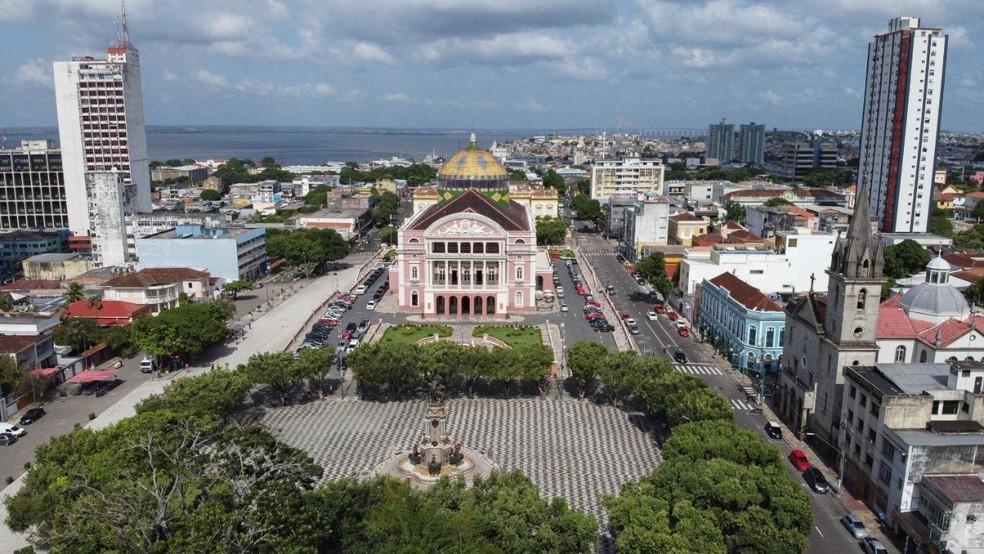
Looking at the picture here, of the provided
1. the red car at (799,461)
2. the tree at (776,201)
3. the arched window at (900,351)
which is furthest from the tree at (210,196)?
the arched window at (900,351)

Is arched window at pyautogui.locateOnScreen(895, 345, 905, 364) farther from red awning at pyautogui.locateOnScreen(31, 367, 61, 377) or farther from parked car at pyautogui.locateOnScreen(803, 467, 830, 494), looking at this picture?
red awning at pyautogui.locateOnScreen(31, 367, 61, 377)

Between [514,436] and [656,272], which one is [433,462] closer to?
[514,436]

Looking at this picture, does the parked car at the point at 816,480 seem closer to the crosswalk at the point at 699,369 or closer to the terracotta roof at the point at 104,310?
the crosswalk at the point at 699,369

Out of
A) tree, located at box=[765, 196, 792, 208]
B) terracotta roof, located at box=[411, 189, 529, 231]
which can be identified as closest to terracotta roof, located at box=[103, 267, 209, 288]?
terracotta roof, located at box=[411, 189, 529, 231]

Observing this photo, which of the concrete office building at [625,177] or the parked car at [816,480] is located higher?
the concrete office building at [625,177]

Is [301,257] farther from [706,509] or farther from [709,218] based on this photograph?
[706,509]

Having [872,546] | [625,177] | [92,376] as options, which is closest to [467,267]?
[92,376]
